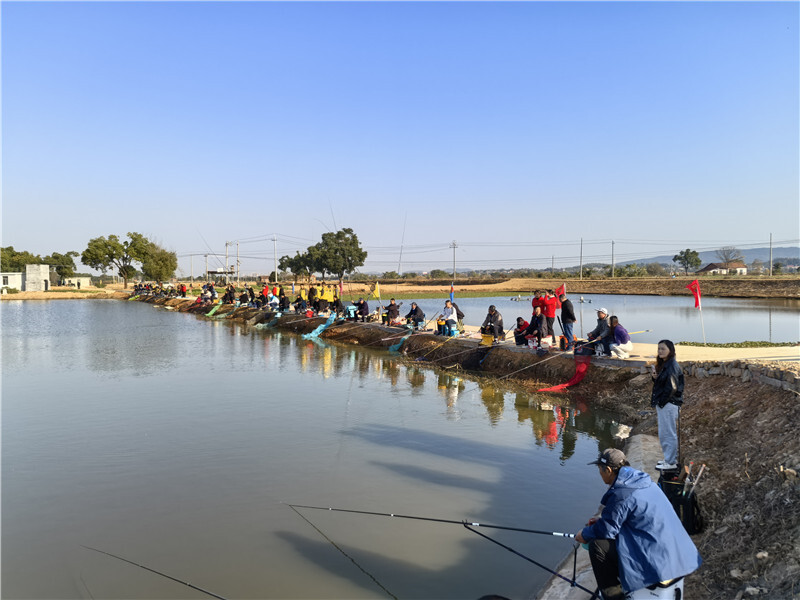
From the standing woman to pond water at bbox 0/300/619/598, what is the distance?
4.77 feet

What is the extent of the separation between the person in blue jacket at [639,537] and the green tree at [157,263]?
81.3m

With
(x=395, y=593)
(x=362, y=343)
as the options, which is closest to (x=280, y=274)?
(x=362, y=343)

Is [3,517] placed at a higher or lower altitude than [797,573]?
lower

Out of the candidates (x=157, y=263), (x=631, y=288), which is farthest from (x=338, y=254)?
(x=631, y=288)

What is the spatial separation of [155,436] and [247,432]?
171 centimetres

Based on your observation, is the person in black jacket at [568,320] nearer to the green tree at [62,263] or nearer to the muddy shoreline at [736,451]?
the muddy shoreline at [736,451]

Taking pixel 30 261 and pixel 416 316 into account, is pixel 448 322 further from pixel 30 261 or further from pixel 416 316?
pixel 30 261

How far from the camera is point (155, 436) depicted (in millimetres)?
11016

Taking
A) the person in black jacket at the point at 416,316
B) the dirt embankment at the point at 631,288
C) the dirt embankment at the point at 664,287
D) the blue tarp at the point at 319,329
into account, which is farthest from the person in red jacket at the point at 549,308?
the dirt embankment at the point at 664,287

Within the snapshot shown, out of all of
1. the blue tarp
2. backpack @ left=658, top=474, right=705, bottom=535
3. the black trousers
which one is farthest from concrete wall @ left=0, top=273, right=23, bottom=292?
the black trousers

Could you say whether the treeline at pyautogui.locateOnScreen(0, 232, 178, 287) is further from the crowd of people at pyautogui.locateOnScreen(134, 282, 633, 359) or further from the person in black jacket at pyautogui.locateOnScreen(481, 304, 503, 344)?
the person in black jacket at pyautogui.locateOnScreen(481, 304, 503, 344)

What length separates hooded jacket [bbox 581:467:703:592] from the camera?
393 centimetres

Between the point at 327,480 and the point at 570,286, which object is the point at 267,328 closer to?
the point at 327,480

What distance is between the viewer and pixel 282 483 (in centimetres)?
861
